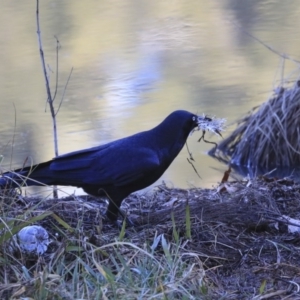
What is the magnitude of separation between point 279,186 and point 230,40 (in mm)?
6256

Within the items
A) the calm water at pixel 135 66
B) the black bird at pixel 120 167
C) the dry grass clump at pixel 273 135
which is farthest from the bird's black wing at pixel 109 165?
the dry grass clump at pixel 273 135

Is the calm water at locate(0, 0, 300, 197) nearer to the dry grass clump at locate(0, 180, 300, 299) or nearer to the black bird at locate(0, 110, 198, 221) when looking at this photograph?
the black bird at locate(0, 110, 198, 221)

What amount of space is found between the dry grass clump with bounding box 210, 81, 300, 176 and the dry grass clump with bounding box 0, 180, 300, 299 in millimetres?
2075

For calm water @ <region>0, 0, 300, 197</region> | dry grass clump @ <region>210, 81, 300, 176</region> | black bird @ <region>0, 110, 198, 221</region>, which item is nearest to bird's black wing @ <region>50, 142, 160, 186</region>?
black bird @ <region>0, 110, 198, 221</region>

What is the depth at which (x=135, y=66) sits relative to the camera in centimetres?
879

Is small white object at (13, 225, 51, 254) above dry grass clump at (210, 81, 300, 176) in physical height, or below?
above

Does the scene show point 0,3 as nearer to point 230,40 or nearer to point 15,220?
point 230,40

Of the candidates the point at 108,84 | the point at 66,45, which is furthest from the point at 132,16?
the point at 108,84

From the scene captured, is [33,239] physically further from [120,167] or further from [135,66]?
[135,66]

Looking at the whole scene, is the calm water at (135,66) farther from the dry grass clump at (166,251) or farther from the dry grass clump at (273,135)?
the dry grass clump at (166,251)

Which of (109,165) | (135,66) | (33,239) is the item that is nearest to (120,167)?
(109,165)

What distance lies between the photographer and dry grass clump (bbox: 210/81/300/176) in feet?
19.5

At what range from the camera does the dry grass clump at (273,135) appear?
5934 millimetres

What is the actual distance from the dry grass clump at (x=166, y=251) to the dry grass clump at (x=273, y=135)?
6.81ft
